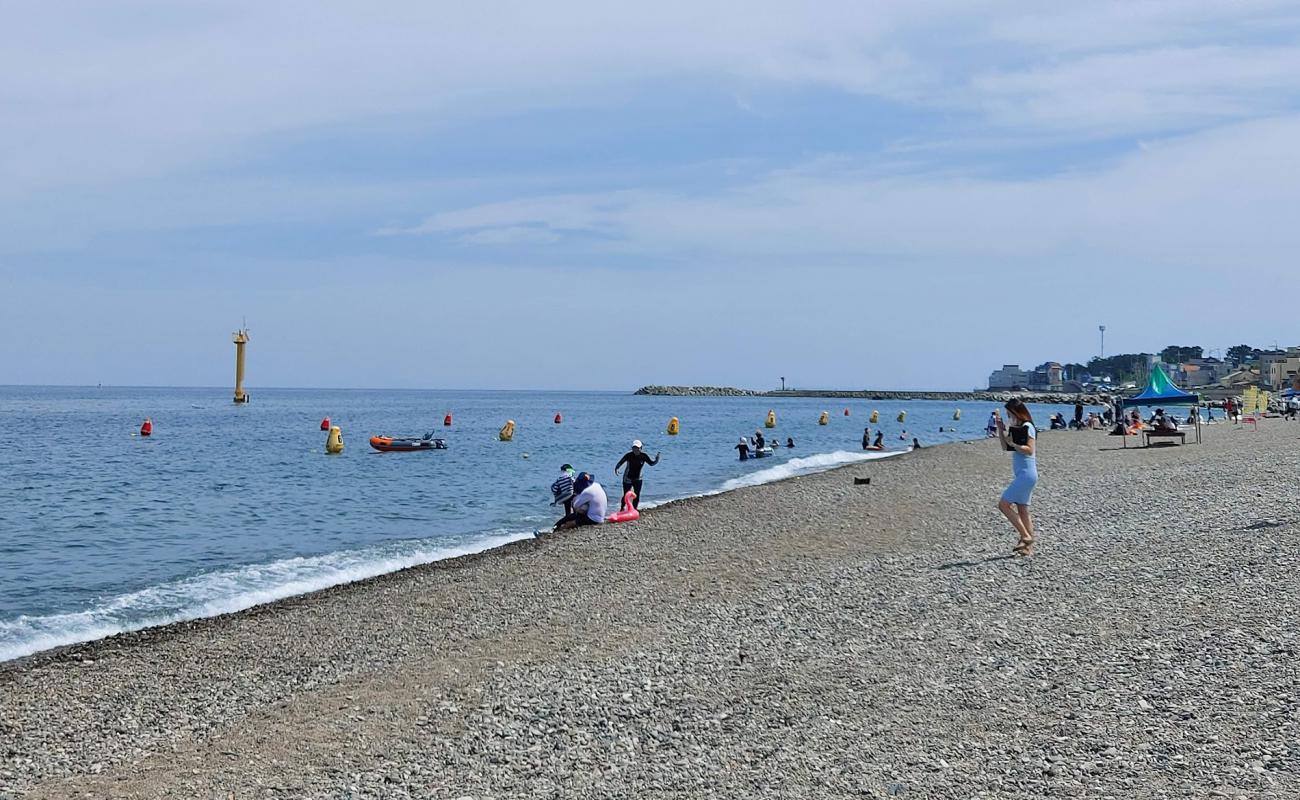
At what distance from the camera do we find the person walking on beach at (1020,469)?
1218 centimetres

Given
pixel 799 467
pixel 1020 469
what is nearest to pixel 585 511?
pixel 1020 469

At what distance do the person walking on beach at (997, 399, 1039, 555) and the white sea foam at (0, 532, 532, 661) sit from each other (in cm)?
896

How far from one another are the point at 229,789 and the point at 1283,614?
8.04 metres

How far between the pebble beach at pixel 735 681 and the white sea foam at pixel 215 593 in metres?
0.92

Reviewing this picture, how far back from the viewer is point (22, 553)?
1906 centimetres

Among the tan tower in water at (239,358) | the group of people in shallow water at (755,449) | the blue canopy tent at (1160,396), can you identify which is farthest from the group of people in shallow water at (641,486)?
the tan tower in water at (239,358)

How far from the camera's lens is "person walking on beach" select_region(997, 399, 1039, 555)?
12.2 meters

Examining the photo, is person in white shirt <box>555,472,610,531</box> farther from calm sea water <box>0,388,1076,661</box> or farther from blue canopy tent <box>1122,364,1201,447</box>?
blue canopy tent <box>1122,364,1201,447</box>

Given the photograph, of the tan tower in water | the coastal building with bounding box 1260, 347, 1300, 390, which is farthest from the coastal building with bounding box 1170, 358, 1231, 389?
the tan tower in water

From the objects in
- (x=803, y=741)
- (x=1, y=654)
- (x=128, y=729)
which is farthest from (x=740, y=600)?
(x=1, y=654)

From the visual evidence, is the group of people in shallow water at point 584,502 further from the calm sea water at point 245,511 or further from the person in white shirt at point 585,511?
the calm sea water at point 245,511

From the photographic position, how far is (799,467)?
120ft

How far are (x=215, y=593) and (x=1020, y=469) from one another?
35.4 feet

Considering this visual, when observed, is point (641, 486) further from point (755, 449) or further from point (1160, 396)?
point (1160, 396)
